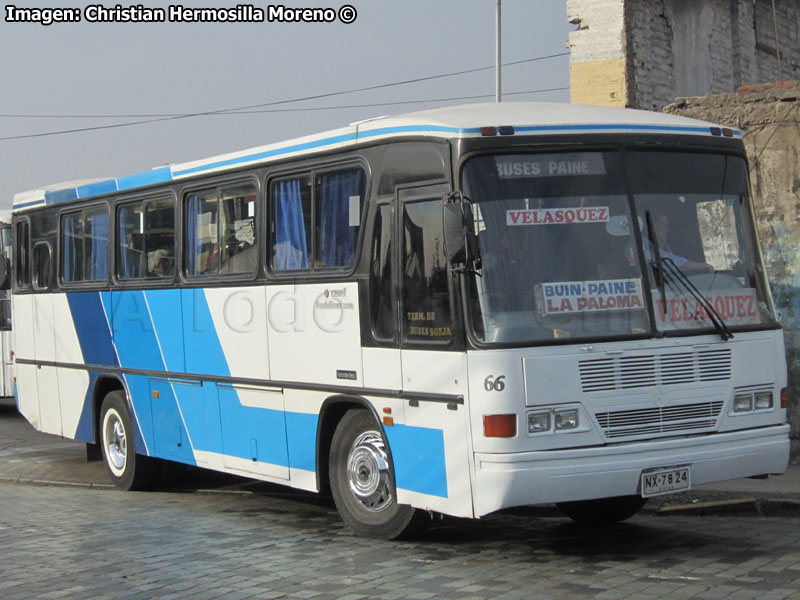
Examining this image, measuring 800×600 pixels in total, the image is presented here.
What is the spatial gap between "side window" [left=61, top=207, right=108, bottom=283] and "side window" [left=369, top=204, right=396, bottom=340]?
5057 millimetres

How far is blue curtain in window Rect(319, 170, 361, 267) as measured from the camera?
332 inches

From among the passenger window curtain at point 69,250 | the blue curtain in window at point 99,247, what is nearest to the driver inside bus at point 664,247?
the blue curtain in window at point 99,247

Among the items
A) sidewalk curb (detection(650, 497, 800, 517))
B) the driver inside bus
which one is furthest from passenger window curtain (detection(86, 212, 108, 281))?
the driver inside bus

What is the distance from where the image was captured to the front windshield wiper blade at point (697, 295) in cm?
748

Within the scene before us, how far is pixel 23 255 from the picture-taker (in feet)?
46.1

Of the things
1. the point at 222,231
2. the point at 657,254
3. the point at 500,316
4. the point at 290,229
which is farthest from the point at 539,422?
the point at 222,231

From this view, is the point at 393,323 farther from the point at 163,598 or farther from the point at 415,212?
the point at 163,598

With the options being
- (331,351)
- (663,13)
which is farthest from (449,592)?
(663,13)

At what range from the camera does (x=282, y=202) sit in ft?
30.4

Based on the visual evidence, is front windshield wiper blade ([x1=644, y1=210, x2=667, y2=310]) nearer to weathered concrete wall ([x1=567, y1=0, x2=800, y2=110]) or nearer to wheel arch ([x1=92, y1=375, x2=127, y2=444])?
wheel arch ([x1=92, y1=375, x2=127, y2=444])

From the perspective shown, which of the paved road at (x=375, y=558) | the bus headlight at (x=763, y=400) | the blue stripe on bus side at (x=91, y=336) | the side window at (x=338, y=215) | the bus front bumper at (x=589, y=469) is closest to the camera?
the paved road at (x=375, y=558)

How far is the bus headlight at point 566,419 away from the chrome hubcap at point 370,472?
1.53m

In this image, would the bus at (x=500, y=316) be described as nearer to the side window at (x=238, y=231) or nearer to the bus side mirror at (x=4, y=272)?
the side window at (x=238, y=231)

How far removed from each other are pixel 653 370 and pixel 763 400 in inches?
39.0
